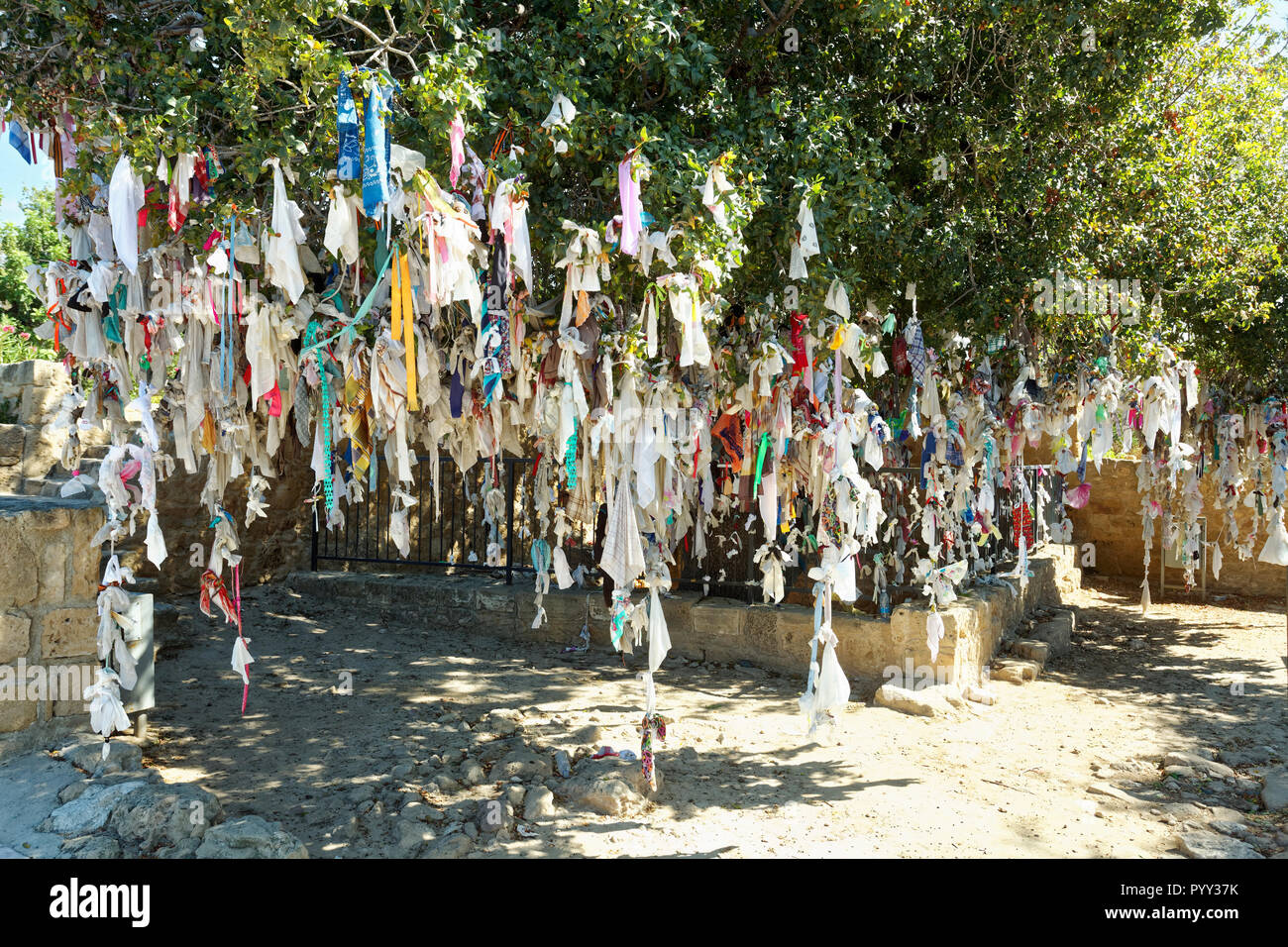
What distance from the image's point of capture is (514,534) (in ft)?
26.4

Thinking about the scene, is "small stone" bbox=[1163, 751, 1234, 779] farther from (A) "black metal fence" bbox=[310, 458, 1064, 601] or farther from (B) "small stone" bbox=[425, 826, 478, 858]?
(B) "small stone" bbox=[425, 826, 478, 858]

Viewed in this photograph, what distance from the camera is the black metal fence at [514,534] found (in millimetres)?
6484

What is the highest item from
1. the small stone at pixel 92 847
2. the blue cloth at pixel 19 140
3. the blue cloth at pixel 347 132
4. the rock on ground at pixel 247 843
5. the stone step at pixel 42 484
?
the blue cloth at pixel 19 140

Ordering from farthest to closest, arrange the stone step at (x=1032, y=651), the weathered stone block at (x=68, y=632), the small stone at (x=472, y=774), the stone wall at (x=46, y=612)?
the stone step at (x=1032, y=651)
the small stone at (x=472, y=774)
the weathered stone block at (x=68, y=632)
the stone wall at (x=46, y=612)

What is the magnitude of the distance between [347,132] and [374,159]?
15 centimetres

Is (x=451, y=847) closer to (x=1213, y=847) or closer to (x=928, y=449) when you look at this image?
(x=1213, y=847)

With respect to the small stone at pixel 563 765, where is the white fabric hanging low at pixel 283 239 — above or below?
above

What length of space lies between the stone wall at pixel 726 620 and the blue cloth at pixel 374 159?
4352 mm

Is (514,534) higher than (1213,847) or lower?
higher

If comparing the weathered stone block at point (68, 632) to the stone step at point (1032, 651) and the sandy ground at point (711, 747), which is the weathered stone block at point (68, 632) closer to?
Result: the sandy ground at point (711, 747)

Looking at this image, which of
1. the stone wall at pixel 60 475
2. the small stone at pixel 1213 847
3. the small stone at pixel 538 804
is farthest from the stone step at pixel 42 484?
the small stone at pixel 1213 847

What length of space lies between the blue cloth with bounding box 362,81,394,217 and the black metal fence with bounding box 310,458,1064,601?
90.0 inches

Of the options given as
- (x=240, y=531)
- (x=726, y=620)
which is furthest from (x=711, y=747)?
(x=240, y=531)

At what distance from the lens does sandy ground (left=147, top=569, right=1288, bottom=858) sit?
11.7 ft
